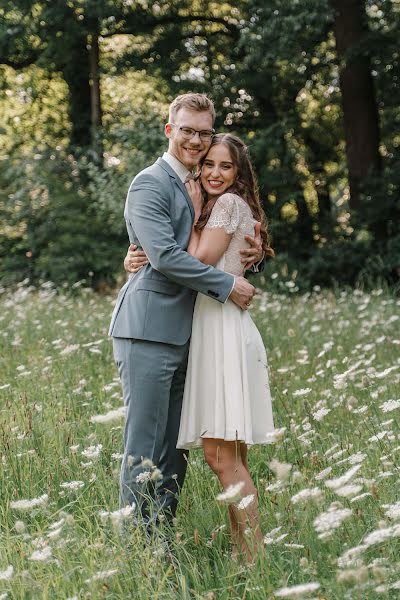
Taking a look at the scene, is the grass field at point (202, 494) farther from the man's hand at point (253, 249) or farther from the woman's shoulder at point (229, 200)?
the woman's shoulder at point (229, 200)

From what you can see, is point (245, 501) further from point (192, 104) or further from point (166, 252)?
point (192, 104)

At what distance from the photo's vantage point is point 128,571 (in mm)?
2695

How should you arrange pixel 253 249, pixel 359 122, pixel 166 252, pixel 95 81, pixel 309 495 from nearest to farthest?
pixel 309 495
pixel 166 252
pixel 253 249
pixel 359 122
pixel 95 81

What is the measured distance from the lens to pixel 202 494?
3.91 metres

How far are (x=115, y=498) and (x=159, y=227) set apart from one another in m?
1.20

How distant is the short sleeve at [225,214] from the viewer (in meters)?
3.46

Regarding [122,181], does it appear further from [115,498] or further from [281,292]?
[115,498]

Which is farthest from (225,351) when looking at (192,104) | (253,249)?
(192,104)

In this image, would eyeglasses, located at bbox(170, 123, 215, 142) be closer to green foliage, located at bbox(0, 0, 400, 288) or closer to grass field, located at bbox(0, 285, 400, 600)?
grass field, located at bbox(0, 285, 400, 600)

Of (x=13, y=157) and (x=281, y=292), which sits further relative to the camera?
(x=13, y=157)

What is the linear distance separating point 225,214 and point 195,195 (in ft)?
0.77

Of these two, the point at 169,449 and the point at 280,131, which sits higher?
the point at 280,131

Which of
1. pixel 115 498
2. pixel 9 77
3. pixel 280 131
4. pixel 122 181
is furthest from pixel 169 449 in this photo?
pixel 9 77

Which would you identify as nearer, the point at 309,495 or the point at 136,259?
the point at 309,495
